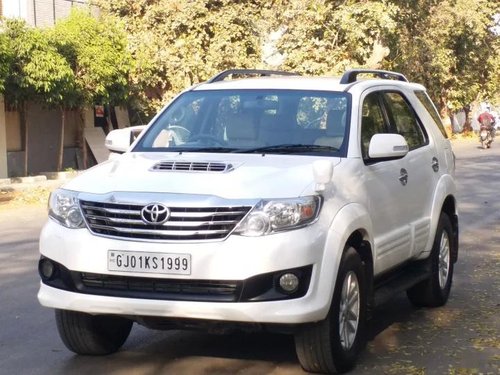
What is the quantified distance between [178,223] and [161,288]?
386 millimetres

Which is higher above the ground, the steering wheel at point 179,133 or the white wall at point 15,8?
the white wall at point 15,8

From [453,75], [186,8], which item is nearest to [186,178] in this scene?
[186,8]

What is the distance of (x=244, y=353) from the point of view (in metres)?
6.48

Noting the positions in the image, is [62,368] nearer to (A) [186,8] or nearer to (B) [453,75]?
(A) [186,8]

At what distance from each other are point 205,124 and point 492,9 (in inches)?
1596

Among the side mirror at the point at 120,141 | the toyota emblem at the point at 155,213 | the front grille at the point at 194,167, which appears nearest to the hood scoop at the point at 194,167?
the front grille at the point at 194,167

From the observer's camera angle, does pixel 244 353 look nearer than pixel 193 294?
No

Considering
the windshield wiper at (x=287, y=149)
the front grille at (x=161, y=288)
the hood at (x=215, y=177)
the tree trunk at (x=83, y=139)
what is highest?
the windshield wiper at (x=287, y=149)

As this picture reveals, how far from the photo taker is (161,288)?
5516 millimetres

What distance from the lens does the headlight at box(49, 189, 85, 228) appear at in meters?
5.77

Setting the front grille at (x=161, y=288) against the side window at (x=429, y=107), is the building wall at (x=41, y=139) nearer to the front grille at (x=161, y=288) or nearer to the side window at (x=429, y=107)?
the side window at (x=429, y=107)

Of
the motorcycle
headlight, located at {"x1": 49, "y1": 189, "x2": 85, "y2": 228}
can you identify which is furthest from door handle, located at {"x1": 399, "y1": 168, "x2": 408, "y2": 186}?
the motorcycle

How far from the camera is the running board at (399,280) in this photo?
6723mm

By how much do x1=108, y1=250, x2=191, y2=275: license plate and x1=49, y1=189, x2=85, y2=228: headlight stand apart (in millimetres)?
355
